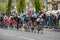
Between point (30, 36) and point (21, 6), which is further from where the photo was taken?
point (21, 6)

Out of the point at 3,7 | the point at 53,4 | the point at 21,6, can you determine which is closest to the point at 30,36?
the point at 21,6

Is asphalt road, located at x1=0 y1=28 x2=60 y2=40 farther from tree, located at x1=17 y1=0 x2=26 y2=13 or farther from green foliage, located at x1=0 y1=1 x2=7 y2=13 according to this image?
green foliage, located at x1=0 y1=1 x2=7 y2=13

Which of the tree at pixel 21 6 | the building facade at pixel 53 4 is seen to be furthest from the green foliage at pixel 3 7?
the tree at pixel 21 6

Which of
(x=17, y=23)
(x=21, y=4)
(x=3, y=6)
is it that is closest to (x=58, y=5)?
(x=21, y=4)

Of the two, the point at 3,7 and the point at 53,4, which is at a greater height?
the point at 53,4

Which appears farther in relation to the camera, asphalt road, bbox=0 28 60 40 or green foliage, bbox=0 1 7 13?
green foliage, bbox=0 1 7 13

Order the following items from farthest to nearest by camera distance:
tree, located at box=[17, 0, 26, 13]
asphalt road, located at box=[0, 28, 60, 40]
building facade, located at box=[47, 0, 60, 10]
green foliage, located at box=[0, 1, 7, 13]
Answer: green foliage, located at box=[0, 1, 7, 13] → building facade, located at box=[47, 0, 60, 10] → tree, located at box=[17, 0, 26, 13] → asphalt road, located at box=[0, 28, 60, 40]

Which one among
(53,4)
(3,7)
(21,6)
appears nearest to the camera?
(21,6)

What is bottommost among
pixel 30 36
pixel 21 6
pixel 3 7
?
pixel 30 36

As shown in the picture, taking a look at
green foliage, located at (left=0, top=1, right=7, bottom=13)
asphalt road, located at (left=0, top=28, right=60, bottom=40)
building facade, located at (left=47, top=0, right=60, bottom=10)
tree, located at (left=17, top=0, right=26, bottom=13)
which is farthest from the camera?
green foliage, located at (left=0, top=1, right=7, bottom=13)

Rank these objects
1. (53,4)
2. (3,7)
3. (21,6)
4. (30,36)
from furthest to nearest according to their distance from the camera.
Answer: (3,7), (53,4), (21,6), (30,36)

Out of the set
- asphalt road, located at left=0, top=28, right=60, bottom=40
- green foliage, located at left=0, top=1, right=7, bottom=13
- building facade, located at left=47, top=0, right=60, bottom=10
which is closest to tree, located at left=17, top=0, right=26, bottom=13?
building facade, located at left=47, top=0, right=60, bottom=10

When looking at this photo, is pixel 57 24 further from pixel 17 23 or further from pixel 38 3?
pixel 38 3

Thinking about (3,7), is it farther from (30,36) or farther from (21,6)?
(30,36)
